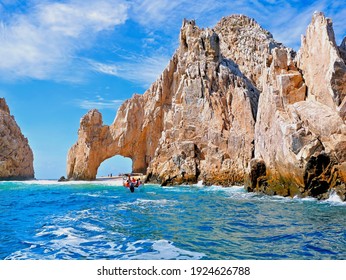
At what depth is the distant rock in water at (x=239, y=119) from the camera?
27.0 m

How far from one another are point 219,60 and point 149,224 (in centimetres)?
4444

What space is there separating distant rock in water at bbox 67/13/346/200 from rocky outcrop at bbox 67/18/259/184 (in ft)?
0.51

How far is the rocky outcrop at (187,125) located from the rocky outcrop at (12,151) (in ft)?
50.6

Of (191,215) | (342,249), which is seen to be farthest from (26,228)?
(342,249)

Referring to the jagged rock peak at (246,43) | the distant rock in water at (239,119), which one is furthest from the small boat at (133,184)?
the jagged rock peak at (246,43)

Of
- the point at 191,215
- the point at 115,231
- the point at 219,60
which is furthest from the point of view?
the point at 219,60

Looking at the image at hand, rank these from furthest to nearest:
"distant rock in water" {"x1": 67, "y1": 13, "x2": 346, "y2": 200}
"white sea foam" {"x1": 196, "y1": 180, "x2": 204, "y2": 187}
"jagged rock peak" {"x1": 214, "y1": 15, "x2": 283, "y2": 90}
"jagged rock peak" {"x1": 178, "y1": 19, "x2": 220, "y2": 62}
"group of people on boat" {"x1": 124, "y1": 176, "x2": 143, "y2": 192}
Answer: "jagged rock peak" {"x1": 214, "y1": 15, "x2": 283, "y2": 90}, "jagged rock peak" {"x1": 178, "y1": 19, "x2": 220, "y2": 62}, "white sea foam" {"x1": 196, "y1": 180, "x2": 204, "y2": 187}, "group of people on boat" {"x1": 124, "y1": 176, "x2": 143, "y2": 192}, "distant rock in water" {"x1": 67, "y1": 13, "x2": 346, "y2": 200}

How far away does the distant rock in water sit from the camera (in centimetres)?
2700

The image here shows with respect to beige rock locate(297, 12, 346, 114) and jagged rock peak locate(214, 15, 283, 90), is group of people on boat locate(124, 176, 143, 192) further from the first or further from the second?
jagged rock peak locate(214, 15, 283, 90)

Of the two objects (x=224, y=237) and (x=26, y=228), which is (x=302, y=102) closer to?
(x=224, y=237)

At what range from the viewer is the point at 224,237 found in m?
13.5

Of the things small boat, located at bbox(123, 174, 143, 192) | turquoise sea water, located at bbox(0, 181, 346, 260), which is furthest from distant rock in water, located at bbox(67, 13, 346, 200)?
small boat, located at bbox(123, 174, 143, 192)

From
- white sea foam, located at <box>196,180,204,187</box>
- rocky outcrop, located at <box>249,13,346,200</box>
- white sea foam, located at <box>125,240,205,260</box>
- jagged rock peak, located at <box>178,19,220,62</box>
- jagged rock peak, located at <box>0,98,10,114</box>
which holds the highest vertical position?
jagged rock peak, located at <box>178,19,220,62</box>

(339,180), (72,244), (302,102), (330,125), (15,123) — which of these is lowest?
(72,244)
